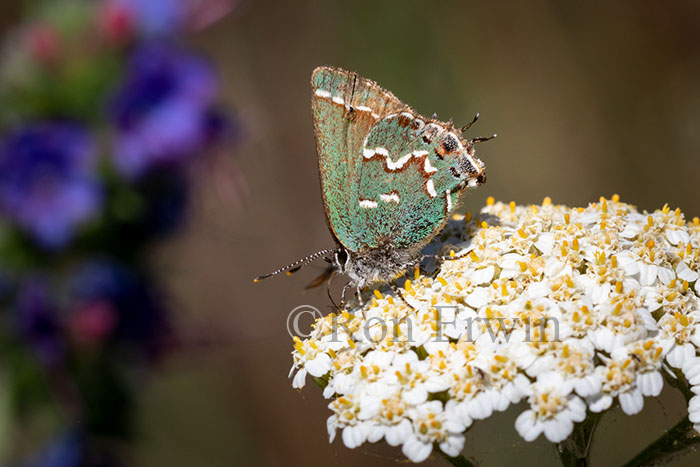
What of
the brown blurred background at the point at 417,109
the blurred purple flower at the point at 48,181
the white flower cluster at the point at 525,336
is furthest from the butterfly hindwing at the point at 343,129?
the brown blurred background at the point at 417,109

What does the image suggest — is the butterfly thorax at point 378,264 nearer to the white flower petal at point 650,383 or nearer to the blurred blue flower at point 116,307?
the blurred blue flower at point 116,307

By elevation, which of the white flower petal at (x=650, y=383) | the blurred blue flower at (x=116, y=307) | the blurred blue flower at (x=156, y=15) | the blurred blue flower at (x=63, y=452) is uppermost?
the blurred blue flower at (x=156, y=15)

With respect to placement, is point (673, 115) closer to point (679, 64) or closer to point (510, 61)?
point (679, 64)

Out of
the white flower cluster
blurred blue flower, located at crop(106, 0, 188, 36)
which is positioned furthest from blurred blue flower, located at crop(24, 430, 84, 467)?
blurred blue flower, located at crop(106, 0, 188, 36)

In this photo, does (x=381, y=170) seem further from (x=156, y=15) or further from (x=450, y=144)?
(x=156, y=15)

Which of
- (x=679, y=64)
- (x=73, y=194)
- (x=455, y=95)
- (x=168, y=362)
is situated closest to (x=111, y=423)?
(x=168, y=362)

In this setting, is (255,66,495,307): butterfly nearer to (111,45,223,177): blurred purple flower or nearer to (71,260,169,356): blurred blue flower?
(111,45,223,177): blurred purple flower
